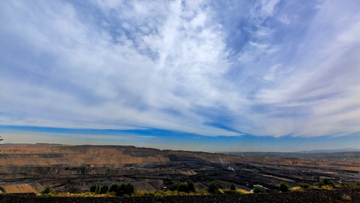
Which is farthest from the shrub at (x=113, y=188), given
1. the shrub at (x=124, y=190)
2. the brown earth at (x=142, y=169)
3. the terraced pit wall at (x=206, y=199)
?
the brown earth at (x=142, y=169)

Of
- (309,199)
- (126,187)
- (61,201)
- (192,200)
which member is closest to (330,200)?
(309,199)

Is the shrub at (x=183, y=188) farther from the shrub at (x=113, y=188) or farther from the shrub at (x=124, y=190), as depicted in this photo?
the shrub at (x=113, y=188)

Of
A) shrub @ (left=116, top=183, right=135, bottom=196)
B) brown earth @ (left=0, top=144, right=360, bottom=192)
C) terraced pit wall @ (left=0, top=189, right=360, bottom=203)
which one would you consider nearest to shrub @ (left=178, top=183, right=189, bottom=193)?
terraced pit wall @ (left=0, top=189, right=360, bottom=203)

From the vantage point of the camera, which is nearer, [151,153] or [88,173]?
[88,173]

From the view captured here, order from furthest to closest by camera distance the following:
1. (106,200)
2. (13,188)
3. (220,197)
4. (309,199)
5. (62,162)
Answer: (62,162)
(13,188)
(309,199)
(220,197)
(106,200)

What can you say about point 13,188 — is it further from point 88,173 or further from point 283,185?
point 283,185

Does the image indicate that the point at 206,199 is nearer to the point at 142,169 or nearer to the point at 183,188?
the point at 183,188

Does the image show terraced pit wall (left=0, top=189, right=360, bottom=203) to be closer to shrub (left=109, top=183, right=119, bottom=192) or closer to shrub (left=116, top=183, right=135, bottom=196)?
shrub (left=116, top=183, right=135, bottom=196)

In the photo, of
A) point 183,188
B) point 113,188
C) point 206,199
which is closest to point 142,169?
point 113,188
